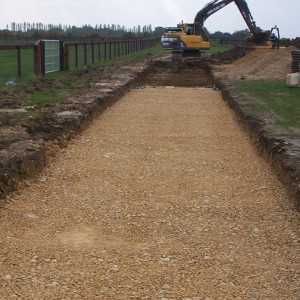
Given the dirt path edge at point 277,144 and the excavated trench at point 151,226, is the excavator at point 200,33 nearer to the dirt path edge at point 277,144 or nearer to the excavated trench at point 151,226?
the dirt path edge at point 277,144

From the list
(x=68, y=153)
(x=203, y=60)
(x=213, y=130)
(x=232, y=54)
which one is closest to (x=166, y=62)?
(x=203, y=60)

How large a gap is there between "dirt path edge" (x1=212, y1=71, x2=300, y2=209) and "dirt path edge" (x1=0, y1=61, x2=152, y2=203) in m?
2.93

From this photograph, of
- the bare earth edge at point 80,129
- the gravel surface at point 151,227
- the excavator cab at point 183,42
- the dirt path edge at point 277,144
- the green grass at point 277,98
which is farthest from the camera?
the excavator cab at point 183,42

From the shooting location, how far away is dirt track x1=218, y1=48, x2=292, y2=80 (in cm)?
2645

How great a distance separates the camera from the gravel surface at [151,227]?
4840 mm

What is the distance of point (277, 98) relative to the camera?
17031 mm

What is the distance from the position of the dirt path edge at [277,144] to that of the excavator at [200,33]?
23.0 metres

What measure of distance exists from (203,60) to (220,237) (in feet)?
108

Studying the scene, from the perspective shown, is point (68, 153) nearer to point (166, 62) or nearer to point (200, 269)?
point (200, 269)

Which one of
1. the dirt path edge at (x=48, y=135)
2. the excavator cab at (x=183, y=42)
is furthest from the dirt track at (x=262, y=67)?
the dirt path edge at (x=48, y=135)

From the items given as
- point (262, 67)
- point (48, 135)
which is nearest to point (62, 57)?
point (262, 67)

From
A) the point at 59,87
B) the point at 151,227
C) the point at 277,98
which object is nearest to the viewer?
the point at 151,227

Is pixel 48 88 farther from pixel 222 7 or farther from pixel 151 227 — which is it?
pixel 222 7

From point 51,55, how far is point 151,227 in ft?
57.7
